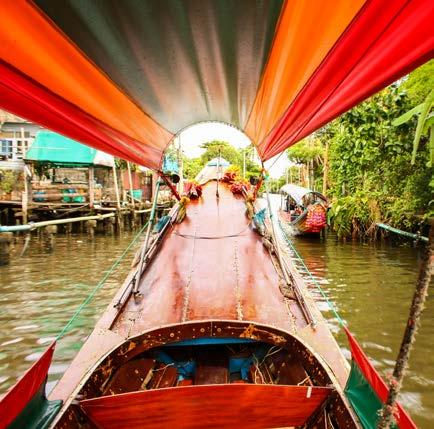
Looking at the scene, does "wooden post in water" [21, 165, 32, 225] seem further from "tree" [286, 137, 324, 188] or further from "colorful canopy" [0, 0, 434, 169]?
"tree" [286, 137, 324, 188]

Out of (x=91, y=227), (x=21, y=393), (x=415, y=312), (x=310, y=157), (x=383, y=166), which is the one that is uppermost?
(x=310, y=157)

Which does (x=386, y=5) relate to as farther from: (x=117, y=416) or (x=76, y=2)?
(x=117, y=416)

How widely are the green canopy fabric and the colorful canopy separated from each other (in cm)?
1289

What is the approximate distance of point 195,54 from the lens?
99.5 inches

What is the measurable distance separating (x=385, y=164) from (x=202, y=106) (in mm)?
9054

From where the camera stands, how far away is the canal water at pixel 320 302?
477cm

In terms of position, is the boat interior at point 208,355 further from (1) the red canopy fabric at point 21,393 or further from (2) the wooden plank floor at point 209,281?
(1) the red canopy fabric at point 21,393

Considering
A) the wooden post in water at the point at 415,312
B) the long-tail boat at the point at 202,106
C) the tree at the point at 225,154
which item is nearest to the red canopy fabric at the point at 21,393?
the long-tail boat at the point at 202,106

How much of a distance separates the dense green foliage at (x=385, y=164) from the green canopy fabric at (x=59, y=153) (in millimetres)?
10239

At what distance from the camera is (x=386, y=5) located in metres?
1.32

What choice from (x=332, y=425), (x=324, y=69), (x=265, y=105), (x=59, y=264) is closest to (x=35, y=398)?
(x=332, y=425)

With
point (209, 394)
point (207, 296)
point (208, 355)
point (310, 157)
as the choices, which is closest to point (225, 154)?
point (310, 157)

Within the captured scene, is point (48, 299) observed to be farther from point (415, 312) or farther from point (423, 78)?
point (423, 78)

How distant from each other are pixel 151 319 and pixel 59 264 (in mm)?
7258
